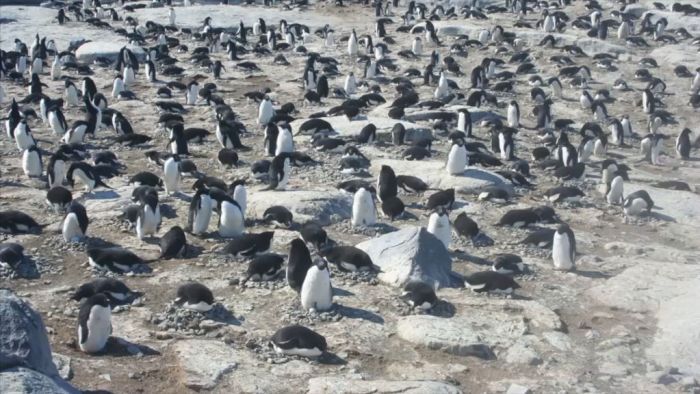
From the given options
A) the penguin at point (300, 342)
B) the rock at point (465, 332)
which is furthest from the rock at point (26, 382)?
the rock at point (465, 332)

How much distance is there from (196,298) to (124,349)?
110cm

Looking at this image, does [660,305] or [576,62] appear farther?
[576,62]

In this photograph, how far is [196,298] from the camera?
9.77 metres

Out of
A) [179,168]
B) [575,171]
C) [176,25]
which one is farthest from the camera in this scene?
[176,25]

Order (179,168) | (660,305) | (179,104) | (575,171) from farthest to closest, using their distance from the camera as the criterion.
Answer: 1. (179,104)
2. (575,171)
3. (179,168)
4. (660,305)

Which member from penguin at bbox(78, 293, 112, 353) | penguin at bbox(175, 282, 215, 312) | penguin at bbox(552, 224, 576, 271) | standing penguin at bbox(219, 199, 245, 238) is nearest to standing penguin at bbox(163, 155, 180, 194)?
standing penguin at bbox(219, 199, 245, 238)

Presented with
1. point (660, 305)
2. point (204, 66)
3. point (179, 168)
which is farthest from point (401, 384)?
point (204, 66)

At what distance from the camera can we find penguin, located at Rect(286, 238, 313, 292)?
34.0 ft

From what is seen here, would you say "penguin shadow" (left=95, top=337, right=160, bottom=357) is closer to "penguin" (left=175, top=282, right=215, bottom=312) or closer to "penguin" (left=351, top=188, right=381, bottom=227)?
"penguin" (left=175, top=282, right=215, bottom=312)

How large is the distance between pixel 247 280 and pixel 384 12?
27840 millimetres

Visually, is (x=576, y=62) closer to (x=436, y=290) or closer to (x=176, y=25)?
(x=176, y=25)

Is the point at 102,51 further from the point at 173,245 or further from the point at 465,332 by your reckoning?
the point at 465,332

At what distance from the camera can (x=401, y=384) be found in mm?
8156

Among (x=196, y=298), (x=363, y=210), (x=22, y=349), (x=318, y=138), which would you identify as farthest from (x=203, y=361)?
(x=318, y=138)
